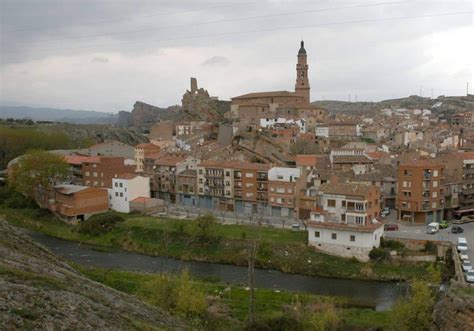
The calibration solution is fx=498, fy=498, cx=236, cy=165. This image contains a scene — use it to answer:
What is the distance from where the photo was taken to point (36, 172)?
38.3 metres

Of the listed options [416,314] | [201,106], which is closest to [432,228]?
[416,314]

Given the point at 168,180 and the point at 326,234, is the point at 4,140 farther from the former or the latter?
the point at 326,234

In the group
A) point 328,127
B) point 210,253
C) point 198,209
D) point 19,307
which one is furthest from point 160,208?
point 19,307

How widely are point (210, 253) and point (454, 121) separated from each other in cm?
6063

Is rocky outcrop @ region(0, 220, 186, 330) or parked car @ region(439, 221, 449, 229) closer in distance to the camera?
rocky outcrop @ region(0, 220, 186, 330)

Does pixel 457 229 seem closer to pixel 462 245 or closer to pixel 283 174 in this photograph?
pixel 462 245

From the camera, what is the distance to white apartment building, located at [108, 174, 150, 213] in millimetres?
36281

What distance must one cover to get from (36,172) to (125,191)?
766 cm

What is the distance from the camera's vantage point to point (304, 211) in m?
31.5

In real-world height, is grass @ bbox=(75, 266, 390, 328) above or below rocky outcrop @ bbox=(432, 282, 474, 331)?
below

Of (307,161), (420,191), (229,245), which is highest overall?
(307,161)

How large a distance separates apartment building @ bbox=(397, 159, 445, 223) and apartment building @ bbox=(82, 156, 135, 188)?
21624 millimetres

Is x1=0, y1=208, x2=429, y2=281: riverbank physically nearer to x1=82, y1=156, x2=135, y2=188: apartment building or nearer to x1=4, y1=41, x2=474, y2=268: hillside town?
x1=4, y1=41, x2=474, y2=268: hillside town

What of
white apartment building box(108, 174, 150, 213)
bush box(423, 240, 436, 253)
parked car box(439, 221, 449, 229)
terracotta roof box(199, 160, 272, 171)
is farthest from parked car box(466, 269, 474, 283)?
white apartment building box(108, 174, 150, 213)
